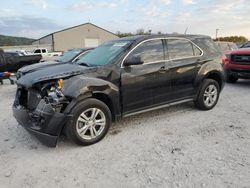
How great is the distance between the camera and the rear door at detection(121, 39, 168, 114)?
458 cm

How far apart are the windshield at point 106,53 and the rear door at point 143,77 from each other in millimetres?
253

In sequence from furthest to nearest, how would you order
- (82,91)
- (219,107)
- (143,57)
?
(219,107), (143,57), (82,91)

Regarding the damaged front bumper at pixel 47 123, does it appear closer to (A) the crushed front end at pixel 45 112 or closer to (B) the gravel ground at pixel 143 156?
(A) the crushed front end at pixel 45 112

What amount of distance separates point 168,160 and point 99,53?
278cm

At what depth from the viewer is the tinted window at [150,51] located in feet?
15.8

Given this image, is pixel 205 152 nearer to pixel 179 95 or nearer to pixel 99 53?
pixel 179 95

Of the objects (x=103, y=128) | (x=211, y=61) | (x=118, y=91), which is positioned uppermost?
(x=211, y=61)

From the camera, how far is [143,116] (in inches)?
219

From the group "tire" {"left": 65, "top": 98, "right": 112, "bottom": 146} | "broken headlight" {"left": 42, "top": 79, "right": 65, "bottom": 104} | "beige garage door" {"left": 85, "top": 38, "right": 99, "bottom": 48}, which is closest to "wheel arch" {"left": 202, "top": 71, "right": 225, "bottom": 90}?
"tire" {"left": 65, "top": 98, "right": 112, "bottom": 146}

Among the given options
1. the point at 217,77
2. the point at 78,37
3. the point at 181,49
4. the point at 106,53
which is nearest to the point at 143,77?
the point at 106,53

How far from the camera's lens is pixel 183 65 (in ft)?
17.8

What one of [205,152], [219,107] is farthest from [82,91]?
[219,107]

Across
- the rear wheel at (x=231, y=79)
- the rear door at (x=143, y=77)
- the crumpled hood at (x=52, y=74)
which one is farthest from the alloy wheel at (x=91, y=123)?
the rear wheel at (x=231, y=79)

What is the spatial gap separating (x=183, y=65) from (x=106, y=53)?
69.0 inches
